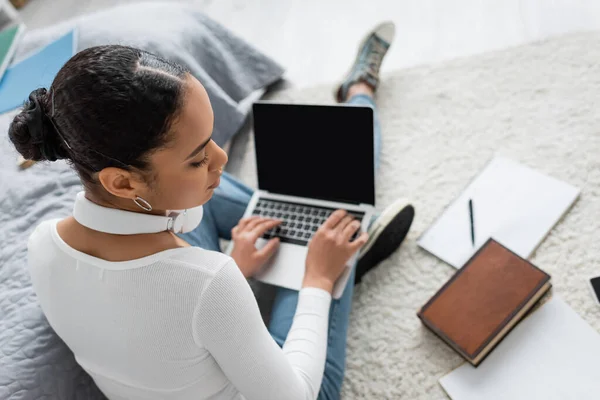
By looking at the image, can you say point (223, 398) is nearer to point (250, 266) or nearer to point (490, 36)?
point (250, 266)

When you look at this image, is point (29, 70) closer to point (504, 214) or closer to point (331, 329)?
point (331, 329)

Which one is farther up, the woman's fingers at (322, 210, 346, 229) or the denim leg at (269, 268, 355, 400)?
the woman's fingers at (322, 210, 346, 229)

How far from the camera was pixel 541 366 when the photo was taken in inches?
38.1

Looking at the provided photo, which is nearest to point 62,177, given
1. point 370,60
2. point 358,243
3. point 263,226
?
point 263,226

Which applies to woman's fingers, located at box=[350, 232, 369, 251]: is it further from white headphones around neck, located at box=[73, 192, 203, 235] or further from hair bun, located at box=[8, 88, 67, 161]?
hair bun, located at box=[8, 88, 67, 161]

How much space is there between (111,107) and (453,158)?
106 cm

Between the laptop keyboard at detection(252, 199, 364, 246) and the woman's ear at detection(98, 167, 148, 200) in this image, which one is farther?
the laptop keyboard at detection(252, 199, 364, 246)

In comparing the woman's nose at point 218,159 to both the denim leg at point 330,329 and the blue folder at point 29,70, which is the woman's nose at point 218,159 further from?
the blue folder at point 29,70

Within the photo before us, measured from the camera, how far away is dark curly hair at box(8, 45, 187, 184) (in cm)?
55

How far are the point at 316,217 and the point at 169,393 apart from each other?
0.51 m

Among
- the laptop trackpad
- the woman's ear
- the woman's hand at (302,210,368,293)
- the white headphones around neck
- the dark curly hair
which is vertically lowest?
the laptop trackpad

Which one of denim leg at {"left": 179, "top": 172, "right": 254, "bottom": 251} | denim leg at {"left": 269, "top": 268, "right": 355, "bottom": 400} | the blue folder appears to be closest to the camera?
denim leg at {"left": 269, "top": 268, "right": 355, "bottom": 400}

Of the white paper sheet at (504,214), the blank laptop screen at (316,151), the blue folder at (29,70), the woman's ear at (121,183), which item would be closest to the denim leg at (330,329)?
the blank laptop screen at (316,151)

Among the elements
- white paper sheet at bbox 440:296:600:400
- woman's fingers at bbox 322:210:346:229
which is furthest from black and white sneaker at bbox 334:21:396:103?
white paper sheet at bbox 440:296:600:400
